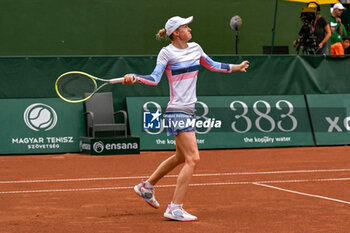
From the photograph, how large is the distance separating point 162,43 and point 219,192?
12.0m

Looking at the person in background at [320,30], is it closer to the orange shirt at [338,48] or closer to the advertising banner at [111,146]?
the orange shirt at [338,48]

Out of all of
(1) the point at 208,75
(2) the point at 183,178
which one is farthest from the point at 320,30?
(2) the point at 183,178

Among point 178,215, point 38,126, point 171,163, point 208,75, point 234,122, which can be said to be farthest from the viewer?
point 208,75

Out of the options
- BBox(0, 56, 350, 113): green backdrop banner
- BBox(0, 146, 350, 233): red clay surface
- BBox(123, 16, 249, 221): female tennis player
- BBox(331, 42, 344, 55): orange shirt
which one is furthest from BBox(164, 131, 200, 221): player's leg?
BBox(331, 42, 344, 55): orange shirt

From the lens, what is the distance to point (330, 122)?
49.8 ft

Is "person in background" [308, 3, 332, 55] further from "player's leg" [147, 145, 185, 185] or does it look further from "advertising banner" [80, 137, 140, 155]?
"player's leg" [147, 145, 185, 185]

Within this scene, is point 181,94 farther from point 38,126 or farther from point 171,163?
point 38,126

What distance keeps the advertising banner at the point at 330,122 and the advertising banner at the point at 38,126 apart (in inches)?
204

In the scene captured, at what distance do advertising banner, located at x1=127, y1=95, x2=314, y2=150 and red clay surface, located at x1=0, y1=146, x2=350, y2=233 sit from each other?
2.99ft

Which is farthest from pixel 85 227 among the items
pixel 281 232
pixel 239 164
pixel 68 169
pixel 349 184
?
pixel 239 164

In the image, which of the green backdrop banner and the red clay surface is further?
the green backdrop banner

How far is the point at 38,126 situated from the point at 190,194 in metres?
6.22

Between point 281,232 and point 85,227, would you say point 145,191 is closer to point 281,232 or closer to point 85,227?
point 85,227

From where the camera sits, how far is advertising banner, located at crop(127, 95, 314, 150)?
14.4m
